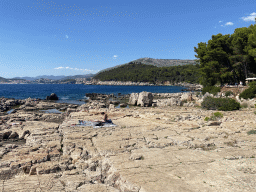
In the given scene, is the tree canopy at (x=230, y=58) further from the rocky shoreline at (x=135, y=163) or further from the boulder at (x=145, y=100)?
the rocky shoreline at (x=135, y=163)

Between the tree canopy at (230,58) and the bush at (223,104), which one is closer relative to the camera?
the bush at (223,104)

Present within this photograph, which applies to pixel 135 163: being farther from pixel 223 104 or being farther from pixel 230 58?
pixel 230 58

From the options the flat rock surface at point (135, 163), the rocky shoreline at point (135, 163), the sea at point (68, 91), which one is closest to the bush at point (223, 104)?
the rocky shoreline at point (135, 163)

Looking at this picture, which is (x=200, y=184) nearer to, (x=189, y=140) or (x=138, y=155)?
(x=138, y=155)

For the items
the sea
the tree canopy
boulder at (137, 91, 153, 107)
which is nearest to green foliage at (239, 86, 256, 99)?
the tree canopy

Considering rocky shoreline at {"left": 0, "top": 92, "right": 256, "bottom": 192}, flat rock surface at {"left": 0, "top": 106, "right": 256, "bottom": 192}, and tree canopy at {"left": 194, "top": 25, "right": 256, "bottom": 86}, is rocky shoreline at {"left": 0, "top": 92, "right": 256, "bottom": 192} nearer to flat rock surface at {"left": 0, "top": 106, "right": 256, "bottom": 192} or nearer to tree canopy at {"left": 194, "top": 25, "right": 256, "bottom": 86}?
flat rock surface at {"left": 0, "top": 106, "right": 256, "bottom": 192}

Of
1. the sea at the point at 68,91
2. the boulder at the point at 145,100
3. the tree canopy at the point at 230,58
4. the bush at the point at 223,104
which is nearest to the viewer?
the bush at the point at 223,104

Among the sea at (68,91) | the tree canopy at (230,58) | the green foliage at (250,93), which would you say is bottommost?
the sea at (68,91)

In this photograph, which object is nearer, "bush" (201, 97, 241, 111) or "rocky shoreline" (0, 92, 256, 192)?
"rocky shoreline" (0, 92, 256, 192)

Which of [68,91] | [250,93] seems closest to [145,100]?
[250,93]

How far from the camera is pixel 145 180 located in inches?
168

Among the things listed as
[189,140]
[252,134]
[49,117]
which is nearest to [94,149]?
[189,140]

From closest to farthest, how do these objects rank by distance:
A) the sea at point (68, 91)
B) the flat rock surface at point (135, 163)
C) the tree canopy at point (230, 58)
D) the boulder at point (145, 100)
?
the flat rock surface at point (135, 163)
the boulder at point (145, 100)
the tree canopy at point (230, 58)
the sea at point (68, 91)

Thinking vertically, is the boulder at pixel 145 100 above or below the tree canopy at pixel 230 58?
below
